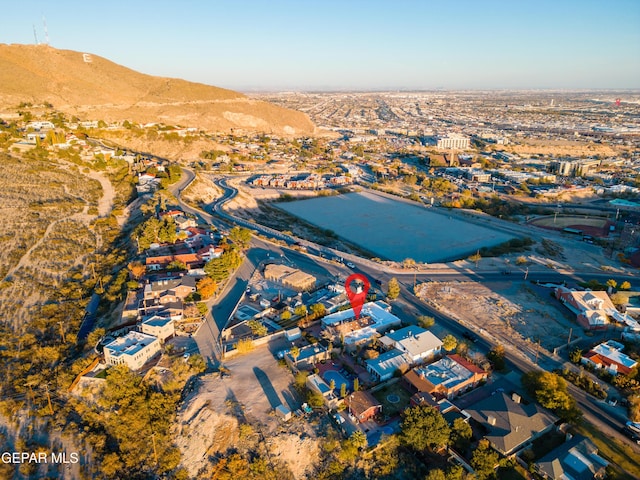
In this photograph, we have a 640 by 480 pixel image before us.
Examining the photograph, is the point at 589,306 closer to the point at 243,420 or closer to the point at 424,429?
the point at 424,429

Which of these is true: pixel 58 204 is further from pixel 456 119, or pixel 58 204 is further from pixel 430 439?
pixel 456 119

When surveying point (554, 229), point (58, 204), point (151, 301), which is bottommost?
point (554, 229)

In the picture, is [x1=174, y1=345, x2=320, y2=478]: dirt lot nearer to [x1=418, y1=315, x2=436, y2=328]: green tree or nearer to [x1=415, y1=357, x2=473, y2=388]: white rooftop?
[x1=415, y1=357, x2=473, y2=388]: white rooftop

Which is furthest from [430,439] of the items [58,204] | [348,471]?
[58,204]

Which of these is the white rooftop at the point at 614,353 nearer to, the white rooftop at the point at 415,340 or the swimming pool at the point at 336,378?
the white rooftop at the point at 415,340

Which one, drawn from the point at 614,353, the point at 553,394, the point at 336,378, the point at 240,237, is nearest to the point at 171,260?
the point at 240,237

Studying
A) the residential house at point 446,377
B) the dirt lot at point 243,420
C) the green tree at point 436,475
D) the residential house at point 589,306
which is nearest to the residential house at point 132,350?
the dirt lot at point 243,420
